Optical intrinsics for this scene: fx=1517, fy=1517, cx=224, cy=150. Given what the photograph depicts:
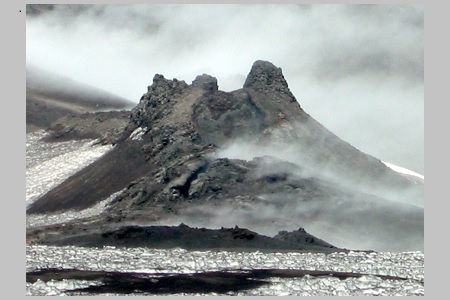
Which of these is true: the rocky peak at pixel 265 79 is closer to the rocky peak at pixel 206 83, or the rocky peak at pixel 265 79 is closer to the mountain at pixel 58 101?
the rocky peak at pixel 206 83

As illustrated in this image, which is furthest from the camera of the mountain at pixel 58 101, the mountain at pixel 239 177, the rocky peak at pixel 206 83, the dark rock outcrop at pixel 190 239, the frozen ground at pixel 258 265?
the mountain at pixel 58 101

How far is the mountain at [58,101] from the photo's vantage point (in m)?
175

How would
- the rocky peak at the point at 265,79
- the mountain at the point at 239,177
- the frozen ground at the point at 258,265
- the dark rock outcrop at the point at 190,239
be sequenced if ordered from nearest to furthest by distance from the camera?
the frozen ground at the point at 258,265, the dark rock outcrop at the point at 190,239, the mountain at the point at 239,177, the rocky peak at the point at 265,79

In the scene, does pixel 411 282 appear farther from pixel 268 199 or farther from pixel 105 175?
pixel 105 175

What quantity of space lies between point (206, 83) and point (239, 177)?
76.6 ft

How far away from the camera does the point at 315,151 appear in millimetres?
112812

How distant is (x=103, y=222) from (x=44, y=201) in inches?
1043

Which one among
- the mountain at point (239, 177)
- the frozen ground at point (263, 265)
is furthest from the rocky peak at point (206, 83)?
the frozen ground at point (263, 265)

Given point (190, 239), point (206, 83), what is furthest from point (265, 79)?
point (190, 239)

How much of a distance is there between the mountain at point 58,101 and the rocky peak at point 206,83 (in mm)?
46793

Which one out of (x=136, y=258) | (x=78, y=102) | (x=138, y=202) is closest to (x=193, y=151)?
(x=138, y=202)

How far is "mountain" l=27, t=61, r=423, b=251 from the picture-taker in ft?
313

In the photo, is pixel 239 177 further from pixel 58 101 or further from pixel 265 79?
pixel 58 101

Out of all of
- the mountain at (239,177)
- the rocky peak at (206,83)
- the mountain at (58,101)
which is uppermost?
the mountain at (58,101)
